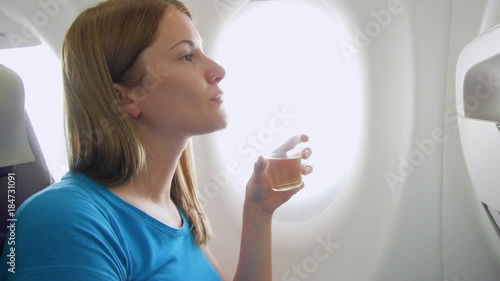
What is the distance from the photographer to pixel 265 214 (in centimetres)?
100

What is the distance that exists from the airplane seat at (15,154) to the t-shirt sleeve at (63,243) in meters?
0.28

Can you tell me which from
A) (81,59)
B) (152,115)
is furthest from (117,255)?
(81,59)

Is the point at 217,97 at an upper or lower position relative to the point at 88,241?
upper

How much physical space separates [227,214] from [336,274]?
350mm

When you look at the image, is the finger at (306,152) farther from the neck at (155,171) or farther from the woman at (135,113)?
the neck at (155,171)

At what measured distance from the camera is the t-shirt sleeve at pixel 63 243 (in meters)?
0.59

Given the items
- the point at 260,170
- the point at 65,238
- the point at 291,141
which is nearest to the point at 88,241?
the point at 65,238

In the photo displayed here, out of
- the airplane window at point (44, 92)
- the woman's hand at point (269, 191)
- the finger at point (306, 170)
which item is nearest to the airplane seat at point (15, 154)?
the airplane window at point (44, 92)

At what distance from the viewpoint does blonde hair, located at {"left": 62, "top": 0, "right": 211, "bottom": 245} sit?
2.60 ft

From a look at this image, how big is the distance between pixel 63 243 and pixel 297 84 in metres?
0.66

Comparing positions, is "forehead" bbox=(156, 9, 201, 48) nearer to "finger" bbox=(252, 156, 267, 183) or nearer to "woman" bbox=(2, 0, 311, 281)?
"woman" bbox=(2, 0, 311, 281)

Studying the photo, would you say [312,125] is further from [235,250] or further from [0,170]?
[0,170]

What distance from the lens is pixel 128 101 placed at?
82 centimetres

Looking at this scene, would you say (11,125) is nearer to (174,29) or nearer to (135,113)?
(135,113)
